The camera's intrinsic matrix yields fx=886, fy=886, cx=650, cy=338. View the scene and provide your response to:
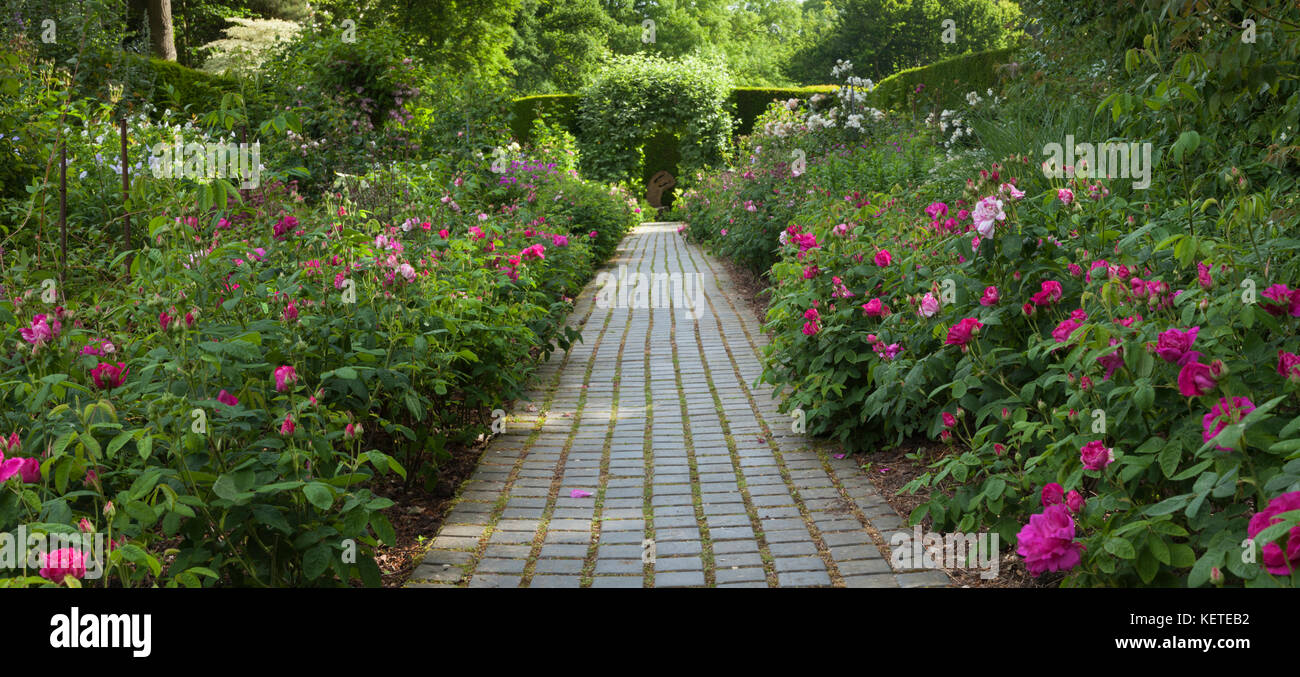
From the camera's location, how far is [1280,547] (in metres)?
1.40

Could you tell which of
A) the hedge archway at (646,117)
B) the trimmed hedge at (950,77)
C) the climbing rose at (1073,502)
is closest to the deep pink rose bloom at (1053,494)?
the climbing rose at (1073,502)

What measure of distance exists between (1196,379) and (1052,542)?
422 millimetres

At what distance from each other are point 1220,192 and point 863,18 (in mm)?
30168

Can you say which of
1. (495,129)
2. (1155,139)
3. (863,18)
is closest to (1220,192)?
(1155,139)

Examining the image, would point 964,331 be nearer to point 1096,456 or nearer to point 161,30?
point 1096,456

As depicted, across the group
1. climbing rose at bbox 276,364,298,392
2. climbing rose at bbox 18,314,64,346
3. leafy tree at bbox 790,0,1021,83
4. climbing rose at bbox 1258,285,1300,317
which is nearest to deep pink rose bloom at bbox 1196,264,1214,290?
climbing rose at bbox 1258,285,1300,317

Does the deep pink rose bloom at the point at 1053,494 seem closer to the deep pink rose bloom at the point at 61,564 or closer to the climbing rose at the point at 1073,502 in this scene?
the climbing rose at the point at 1073,502

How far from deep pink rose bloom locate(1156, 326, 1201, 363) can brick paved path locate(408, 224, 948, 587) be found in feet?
3.25

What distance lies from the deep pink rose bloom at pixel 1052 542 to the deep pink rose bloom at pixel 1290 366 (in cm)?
48

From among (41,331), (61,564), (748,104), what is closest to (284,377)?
(41,331)

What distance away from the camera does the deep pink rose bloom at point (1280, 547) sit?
1356mm

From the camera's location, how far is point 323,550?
1.96 m
